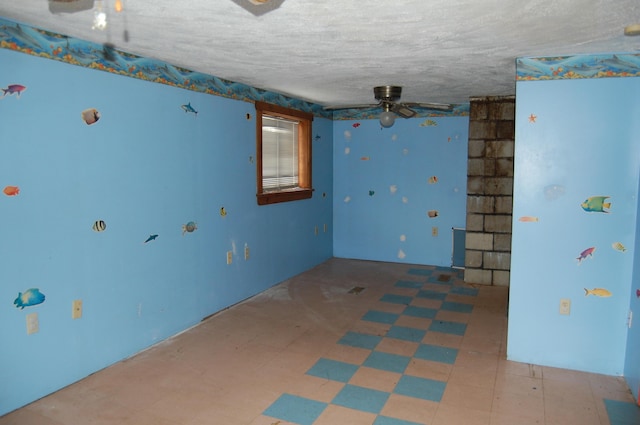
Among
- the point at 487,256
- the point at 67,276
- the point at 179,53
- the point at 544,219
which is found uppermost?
the point at 179,53

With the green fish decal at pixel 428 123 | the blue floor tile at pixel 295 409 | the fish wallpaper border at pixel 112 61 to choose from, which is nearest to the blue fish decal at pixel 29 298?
the fish wallpaper border at pixel 112 61

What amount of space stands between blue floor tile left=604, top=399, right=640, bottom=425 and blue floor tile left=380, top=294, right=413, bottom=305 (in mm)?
2033

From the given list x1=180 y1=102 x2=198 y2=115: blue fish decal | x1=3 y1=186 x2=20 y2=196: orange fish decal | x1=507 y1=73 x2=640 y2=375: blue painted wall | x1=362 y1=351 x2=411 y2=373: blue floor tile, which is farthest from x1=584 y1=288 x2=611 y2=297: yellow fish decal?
x1=3 y1=186 x2=20 y2=196: orange fish decal

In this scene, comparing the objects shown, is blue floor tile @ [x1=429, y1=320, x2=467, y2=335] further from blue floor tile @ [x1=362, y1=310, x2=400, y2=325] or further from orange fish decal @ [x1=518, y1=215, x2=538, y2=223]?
orange fish decal @ [x1=518, y1=215, x2=538, y2=223]

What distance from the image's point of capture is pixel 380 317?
161 inches

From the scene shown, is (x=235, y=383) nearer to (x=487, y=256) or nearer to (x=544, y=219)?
(x=544, y=219)

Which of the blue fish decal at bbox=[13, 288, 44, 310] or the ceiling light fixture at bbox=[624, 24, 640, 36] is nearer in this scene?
the ceiling light fixture at bbox=[624, 24, 640, 36]

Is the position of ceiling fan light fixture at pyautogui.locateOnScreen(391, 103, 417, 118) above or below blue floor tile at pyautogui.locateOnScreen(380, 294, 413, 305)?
above

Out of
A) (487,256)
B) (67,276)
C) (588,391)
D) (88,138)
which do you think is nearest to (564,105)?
(588,391)

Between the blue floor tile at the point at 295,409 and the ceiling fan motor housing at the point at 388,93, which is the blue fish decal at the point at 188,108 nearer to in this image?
the ceiling fan motor housing at the point at 388,93

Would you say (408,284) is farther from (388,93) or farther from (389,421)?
(389,421)

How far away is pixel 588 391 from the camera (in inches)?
111

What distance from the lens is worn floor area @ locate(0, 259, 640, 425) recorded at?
99.3 inches

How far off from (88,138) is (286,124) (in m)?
2.75
